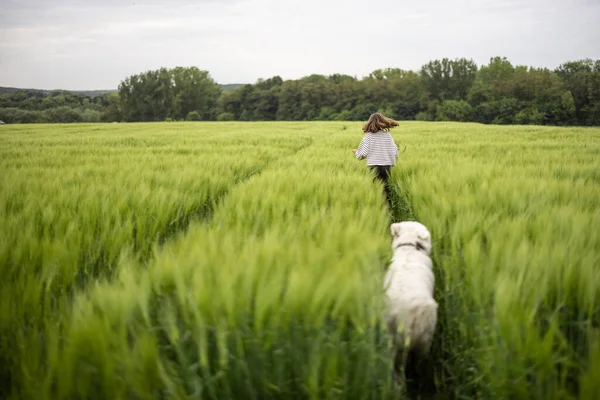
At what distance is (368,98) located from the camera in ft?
228

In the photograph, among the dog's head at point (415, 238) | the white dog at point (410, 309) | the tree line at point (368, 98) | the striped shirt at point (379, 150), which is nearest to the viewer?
the white dog at point (410, 309)

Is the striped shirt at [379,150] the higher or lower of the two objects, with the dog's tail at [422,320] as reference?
higher

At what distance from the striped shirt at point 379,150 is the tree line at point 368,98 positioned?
56.6 m

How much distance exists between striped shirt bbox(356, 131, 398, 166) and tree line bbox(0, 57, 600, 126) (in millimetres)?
56566

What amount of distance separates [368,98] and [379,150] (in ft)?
224

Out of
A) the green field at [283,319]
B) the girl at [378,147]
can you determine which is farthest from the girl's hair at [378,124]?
the green field at [283,319]

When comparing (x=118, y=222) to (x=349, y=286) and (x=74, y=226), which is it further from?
(x=349, y=286)

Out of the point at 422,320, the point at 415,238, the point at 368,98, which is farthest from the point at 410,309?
the point at 368,98

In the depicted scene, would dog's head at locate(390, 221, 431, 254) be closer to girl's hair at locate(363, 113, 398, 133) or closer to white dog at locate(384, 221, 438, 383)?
white dog at locate(384, 221, 438, 383)

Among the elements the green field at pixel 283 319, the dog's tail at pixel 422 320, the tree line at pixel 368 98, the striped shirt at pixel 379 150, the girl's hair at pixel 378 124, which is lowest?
the dog's tail at pixel 422 320

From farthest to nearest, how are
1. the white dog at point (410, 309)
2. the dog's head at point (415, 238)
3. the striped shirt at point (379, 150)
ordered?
the striped shirt at point (379, 150)
the dog's head at point (415, 238)
the white dog at point (410, 309)

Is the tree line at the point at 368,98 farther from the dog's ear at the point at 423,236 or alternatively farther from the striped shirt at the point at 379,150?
the dog's ear at the point at 423,236

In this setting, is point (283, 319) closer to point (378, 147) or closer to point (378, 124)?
point (378, 147)

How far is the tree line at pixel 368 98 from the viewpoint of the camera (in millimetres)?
53844
